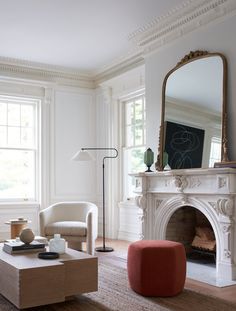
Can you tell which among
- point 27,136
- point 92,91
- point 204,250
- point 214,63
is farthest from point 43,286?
point 92,91

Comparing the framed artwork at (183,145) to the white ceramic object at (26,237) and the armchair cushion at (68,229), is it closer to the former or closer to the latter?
the armchair cushion at (68,229)

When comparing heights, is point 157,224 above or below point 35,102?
below

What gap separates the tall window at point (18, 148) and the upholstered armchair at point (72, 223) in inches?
50.3

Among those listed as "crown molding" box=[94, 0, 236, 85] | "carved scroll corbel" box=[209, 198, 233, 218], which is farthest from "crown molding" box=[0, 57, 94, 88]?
"carved scroll corbel" box=[209, 198, 233, 218]

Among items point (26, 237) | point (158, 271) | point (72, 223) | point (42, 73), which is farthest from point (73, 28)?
point (158, 271)

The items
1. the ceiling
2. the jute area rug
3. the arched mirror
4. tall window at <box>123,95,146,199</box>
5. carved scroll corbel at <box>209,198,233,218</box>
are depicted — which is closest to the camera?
the jute area rug

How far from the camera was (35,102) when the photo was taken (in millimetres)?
7238

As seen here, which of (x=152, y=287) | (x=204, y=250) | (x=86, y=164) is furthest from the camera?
(x=86, y=164)

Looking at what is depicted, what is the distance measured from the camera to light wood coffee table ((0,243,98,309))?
3.07m

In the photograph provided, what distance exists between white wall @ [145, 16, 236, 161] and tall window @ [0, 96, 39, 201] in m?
2.44

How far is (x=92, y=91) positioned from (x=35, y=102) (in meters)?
1.12

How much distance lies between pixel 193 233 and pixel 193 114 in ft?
5.34

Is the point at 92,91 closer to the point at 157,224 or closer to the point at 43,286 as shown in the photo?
the point at 157,224

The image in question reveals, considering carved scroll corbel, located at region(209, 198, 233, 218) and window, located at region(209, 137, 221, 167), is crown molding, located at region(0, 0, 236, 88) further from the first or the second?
carved scroll corbel, located at region(209, 198, 233, 218)
